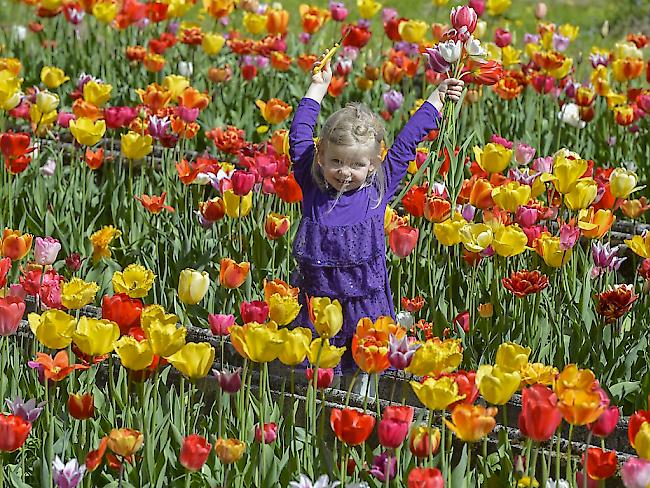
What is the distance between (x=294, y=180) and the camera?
11.1ft

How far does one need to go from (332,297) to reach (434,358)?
99 centimetres

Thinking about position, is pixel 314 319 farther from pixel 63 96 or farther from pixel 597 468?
pixel 63 96

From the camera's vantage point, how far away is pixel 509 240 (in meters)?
2.97

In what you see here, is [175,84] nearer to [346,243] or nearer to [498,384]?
[346,243]

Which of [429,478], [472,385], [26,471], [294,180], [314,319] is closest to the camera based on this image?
[429,478]

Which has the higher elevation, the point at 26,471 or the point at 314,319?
the point at 314,319

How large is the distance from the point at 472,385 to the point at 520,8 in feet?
30.3

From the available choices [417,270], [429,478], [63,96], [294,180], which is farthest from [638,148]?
[429,478]

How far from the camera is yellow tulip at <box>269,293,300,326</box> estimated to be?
8.06 feet

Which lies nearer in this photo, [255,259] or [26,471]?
[26,471]

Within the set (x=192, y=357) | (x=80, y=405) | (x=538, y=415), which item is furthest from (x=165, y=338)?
(x=538, y=415)

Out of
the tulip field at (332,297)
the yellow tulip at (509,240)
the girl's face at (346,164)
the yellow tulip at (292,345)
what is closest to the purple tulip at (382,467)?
the tulip field at (332,297)

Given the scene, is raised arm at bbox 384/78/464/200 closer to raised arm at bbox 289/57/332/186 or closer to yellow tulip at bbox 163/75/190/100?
raised arm at bbox 289/57/332/186

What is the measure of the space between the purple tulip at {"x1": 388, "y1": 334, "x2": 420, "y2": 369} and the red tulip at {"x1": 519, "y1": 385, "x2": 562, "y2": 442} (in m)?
0.31
